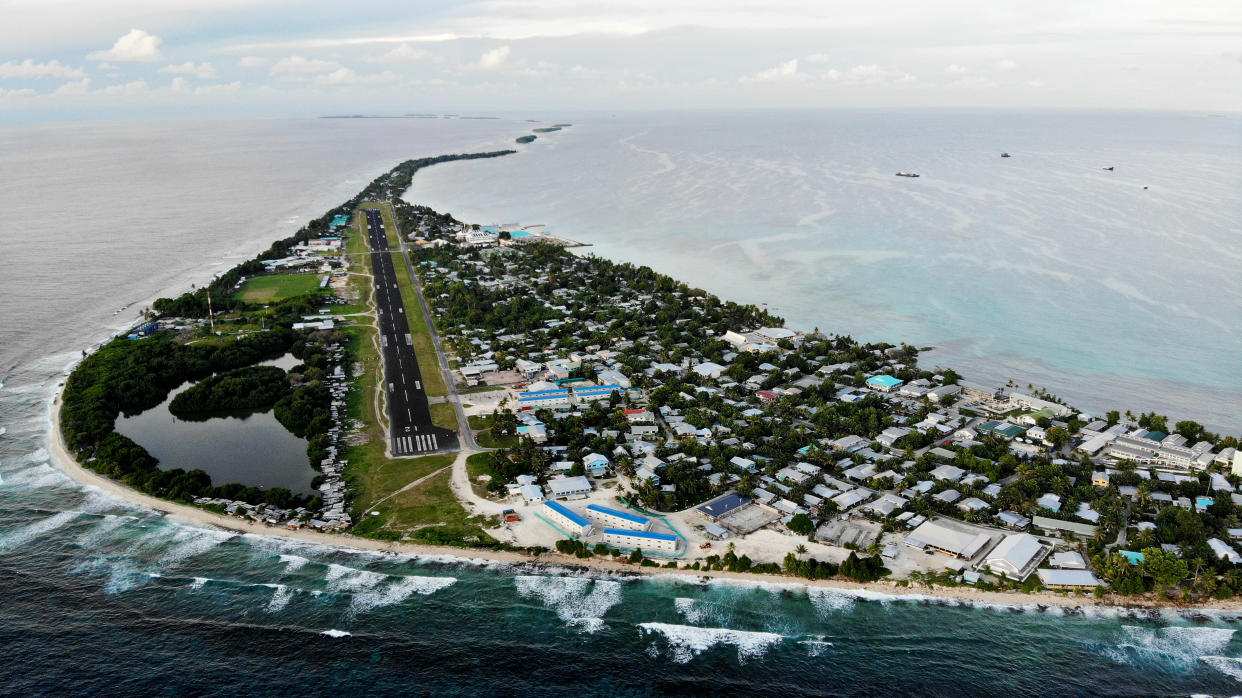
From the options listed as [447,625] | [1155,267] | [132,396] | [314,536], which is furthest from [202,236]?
[1155,267]

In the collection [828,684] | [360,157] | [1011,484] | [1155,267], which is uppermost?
[360,157]

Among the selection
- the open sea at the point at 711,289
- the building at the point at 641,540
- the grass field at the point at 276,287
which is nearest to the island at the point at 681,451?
the building at the point at 641,540

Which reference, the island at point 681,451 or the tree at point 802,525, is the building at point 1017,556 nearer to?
the island at point 681,451

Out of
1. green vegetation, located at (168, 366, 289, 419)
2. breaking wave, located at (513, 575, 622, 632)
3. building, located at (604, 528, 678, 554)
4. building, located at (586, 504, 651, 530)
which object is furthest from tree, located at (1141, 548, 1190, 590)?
green vegetation, located at (168, 366, 289, 419)

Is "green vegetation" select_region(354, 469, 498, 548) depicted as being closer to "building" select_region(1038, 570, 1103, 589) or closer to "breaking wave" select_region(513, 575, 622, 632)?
"breaking wave" select_region(513, 575, 622, 632)

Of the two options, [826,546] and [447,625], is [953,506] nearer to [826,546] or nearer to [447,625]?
[826,546]

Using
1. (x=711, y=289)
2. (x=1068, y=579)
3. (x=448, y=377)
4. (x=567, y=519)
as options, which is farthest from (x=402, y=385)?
(x=1068, y=579)

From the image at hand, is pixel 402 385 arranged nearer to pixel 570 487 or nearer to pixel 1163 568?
pixel 570 487
